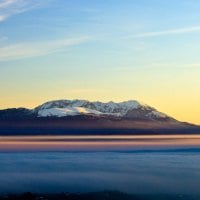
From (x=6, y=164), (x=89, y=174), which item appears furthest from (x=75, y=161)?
(x=89, y=174)

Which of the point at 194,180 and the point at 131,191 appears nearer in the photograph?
the point at 131,191

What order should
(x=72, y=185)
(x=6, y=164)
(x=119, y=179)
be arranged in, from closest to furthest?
(x=72, y=185) < (x=119, y=179) < (x=6, y=164)

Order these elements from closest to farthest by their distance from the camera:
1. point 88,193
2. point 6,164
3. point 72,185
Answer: point 88,193 → point 72,185 → point 6,164

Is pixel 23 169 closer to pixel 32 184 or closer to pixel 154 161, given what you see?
pixel 32 184

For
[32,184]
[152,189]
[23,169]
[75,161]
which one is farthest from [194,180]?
[75,161]

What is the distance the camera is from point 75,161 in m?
62.1

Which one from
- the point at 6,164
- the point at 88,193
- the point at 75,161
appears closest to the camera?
the point at 88,193

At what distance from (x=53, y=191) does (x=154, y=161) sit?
2244cm

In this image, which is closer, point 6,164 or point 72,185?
point 72,185

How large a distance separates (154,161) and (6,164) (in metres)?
14.4

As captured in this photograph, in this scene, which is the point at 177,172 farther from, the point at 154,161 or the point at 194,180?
the point at 154,161

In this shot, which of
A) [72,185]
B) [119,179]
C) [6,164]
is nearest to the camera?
[72,185]

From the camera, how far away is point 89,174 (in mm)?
48219

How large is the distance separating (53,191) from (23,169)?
1323 cm
